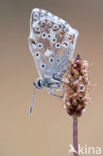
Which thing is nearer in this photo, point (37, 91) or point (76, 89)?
point (76, 89)

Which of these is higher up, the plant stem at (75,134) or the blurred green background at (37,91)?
the blurred green background at (37,91)

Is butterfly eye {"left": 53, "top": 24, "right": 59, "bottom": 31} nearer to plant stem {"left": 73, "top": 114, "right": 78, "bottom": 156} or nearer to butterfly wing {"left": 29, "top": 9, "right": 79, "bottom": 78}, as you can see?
butterfly wing {"left": 29, "top": 9, "right": 79, "bottom": 78}

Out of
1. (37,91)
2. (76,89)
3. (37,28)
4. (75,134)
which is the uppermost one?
(37,91)

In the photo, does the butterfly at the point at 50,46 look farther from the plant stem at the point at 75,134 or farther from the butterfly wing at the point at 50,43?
the plant stem at the point at 75,134

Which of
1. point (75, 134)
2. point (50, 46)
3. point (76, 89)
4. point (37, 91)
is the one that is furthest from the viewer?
point (37, 91)

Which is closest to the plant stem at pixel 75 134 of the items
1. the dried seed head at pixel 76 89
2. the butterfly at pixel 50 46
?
the dried seed head at pixel 76 89

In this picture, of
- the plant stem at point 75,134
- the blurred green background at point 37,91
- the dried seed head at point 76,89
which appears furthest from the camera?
the blurred green background at point 37,91

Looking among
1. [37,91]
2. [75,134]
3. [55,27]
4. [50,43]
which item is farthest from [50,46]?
[37,91]

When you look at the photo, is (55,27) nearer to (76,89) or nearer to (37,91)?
(76,89)
